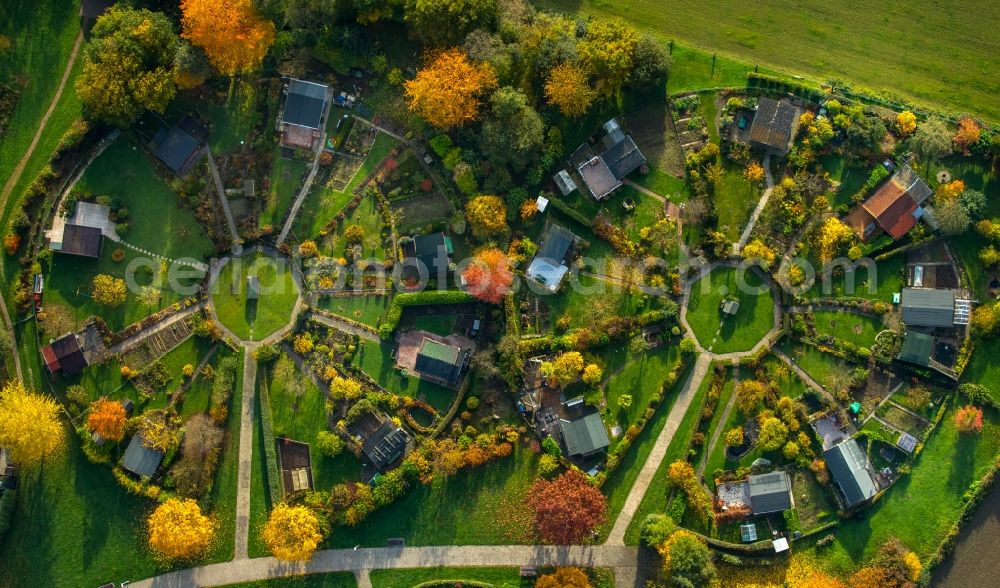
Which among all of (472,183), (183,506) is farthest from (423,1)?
(183,506)

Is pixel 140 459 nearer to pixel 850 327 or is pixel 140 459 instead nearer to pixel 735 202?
pixel 735 202

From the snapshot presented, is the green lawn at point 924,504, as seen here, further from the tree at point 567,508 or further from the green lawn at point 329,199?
the green lawn at point 329,199

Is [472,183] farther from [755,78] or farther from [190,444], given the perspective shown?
[190,444]

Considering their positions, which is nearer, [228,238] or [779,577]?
[779,577]

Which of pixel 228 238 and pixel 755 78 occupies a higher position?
pixel 755 78

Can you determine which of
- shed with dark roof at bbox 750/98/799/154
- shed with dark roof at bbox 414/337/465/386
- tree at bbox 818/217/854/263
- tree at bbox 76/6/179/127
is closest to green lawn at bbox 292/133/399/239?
shed with dark roof at bbox 414/337/465/386

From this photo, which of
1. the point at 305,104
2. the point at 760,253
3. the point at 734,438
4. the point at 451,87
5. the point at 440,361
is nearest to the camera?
the point at 451,87

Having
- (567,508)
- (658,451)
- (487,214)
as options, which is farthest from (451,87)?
(567,508)

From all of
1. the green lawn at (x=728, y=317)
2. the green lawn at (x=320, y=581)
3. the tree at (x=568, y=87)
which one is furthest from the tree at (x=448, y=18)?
the green lawn at (x=320, y=581)
